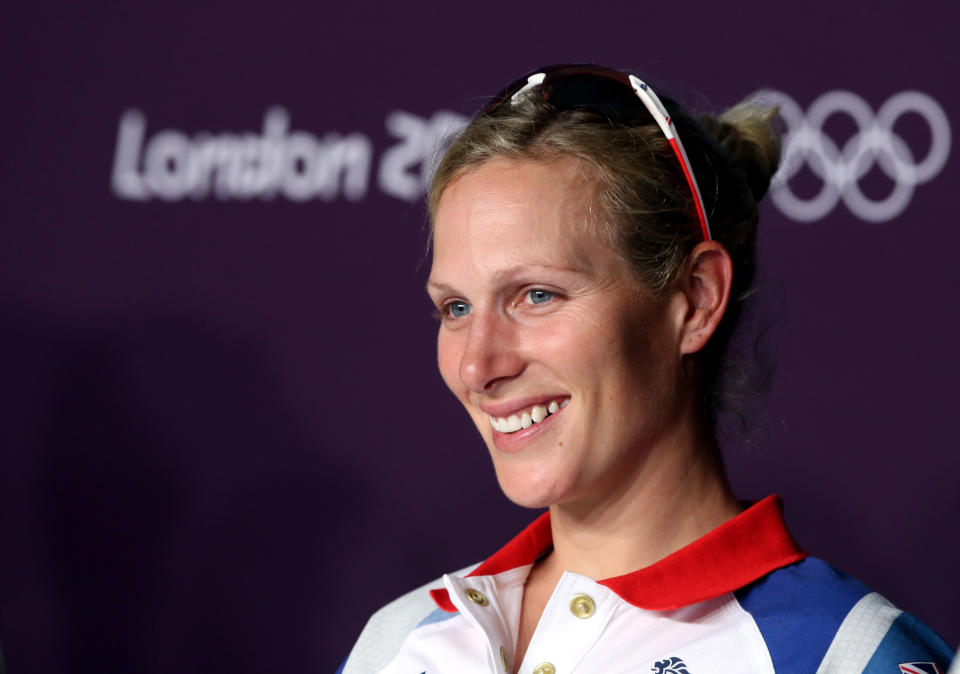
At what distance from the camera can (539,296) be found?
1.13m

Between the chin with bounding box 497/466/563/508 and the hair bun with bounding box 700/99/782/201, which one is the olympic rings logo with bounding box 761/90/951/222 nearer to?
the hair bun with bounding box 700/99/782/201

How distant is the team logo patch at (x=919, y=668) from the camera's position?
1.01m

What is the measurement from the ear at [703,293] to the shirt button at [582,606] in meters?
0.27

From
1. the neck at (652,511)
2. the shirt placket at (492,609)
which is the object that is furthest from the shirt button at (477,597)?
the neck at (652,511)

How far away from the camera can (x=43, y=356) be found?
8.87ft

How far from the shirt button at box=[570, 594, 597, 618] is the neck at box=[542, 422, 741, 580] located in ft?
0.22

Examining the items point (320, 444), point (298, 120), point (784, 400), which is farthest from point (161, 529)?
point (784, 400)

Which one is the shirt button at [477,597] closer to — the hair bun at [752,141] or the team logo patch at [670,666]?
the team logo patch at [670,666]

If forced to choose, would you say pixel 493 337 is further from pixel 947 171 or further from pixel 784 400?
pixel 947 171

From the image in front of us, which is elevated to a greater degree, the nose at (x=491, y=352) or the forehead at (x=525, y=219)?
the forehead at (x=525, y=219)

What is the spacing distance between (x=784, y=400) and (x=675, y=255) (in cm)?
145

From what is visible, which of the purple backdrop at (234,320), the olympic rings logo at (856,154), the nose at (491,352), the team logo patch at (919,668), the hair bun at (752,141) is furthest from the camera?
the purple backdrop at (234,320)

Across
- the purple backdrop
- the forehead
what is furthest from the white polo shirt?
the purple backdrop

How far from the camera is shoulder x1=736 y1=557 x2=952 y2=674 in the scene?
1.02m
